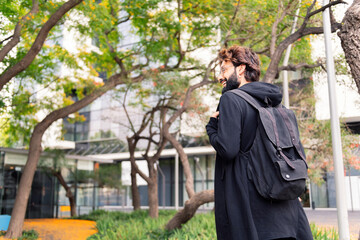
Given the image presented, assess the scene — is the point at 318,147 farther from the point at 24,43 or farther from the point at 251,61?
the point at 24,43

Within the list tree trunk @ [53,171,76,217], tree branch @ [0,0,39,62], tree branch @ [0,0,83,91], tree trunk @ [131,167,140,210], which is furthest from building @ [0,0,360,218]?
tree branch @ [0,0,39,62]

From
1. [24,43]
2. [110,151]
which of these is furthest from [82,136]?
[24,43]

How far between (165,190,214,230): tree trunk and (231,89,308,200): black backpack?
16.1ft

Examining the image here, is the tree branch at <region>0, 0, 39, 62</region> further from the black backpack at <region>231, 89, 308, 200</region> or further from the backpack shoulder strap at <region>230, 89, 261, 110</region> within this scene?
the black backpack at <region>231, 89, 308, 200</region>

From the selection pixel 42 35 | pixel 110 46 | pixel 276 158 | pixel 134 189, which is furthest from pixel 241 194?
pixel 134 189

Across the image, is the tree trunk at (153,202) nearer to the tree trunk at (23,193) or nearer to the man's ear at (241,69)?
the tree trunk at (23,193)

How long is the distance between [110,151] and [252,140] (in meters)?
29.9

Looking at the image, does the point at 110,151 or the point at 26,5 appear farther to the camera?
the point at 110,151

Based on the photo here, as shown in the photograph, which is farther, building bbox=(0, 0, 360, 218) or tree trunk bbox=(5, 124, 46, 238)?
building bbox=(0, 0, 360, 218)

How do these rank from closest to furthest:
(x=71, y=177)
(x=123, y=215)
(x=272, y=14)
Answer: (x=272, y=14) → (x=123, y=215) → (x=71, y=177)

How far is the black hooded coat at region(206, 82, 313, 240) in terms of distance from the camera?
6.10ft

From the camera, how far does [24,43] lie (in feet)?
43.7

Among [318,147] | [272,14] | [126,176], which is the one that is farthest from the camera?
[126,176]

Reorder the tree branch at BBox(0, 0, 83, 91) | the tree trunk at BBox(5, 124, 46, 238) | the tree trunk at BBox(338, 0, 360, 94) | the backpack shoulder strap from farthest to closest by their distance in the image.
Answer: the tree trunk at BBox(5, 124, 46, 238), the tree branch at BBox(0, 0, 83, 91), the tree trunk at BBox(338, 0, 360, 94), the backpack shoulder strap
